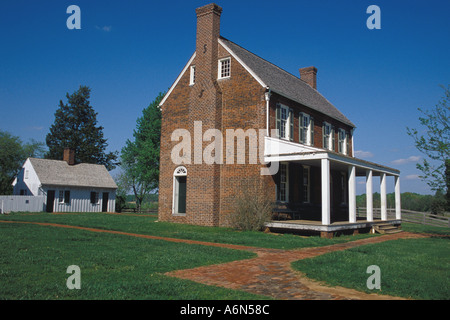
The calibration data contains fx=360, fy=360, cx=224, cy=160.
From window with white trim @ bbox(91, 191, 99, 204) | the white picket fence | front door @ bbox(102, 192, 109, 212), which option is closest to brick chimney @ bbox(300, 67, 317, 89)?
front door @ bbox(102, 192, 109, 212)

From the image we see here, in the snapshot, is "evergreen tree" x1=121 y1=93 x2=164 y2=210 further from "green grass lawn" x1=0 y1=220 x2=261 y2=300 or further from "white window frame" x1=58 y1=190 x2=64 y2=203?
"green grass lawn" x1=0 y1=220 x2=261 y2=300

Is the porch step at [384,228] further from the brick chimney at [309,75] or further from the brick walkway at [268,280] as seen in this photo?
the brick chimney at [309,75]

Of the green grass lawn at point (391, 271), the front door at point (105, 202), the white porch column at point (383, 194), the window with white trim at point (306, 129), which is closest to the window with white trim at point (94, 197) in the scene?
the front door at point (105, 202)

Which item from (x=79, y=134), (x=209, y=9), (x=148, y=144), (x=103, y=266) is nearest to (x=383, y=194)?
(x=209, y=9)

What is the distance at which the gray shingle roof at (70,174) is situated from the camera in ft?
116

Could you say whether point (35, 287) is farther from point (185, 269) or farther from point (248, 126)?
point (248, 126)

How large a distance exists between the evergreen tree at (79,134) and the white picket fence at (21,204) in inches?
858

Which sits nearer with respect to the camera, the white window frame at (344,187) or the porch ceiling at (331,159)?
the porch ceiling at (331,159)

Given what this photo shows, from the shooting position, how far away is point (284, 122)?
19.3 meters

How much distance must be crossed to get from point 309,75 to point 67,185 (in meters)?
25.5

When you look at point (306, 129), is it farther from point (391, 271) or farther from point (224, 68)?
point (391, 271)

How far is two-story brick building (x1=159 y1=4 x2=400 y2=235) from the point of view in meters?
17.5

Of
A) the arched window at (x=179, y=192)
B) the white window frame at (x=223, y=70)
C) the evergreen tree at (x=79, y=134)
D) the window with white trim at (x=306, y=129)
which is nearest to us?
the white window frame at (x=223, y=70)

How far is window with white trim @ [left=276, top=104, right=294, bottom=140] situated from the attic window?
130 inches
